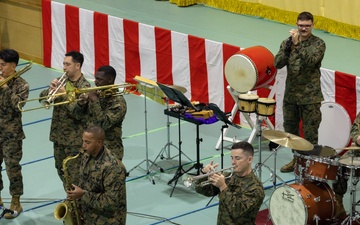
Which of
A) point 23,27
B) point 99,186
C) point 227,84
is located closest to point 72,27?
point 23,27

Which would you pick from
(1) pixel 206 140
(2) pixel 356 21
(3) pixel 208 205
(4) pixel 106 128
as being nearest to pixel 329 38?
(2) pixel 356 21

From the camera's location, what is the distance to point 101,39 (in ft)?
51.0

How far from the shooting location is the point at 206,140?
1323 cm

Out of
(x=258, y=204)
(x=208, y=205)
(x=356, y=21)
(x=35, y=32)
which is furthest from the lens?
(x=35, y=32)

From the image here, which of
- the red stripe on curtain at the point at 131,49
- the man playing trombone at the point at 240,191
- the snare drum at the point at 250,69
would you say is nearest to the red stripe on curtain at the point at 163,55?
the red stripe on curtain at the point at 131,49

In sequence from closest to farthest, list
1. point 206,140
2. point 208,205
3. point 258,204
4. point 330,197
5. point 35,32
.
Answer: point 258,204 → point 330,197 → point 208,205 → point 206,140 → point 35,32

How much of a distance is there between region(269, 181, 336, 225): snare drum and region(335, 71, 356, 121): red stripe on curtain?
8.66 ft

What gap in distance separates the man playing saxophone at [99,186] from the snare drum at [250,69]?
3913 millimetres

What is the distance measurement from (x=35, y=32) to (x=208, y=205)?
22.6 feet

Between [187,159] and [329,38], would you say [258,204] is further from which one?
[329,38]

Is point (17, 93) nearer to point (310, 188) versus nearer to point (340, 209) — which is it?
point (310, 188)

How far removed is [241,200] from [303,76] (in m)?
3.74

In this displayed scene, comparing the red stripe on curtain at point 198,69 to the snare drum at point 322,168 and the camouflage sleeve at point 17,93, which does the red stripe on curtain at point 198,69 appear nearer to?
the camouflage sleeve at point 17,93

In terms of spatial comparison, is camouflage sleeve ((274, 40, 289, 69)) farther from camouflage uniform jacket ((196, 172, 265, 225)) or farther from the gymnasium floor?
camouflage uniform jacket ((196, 172, 265, 225))
